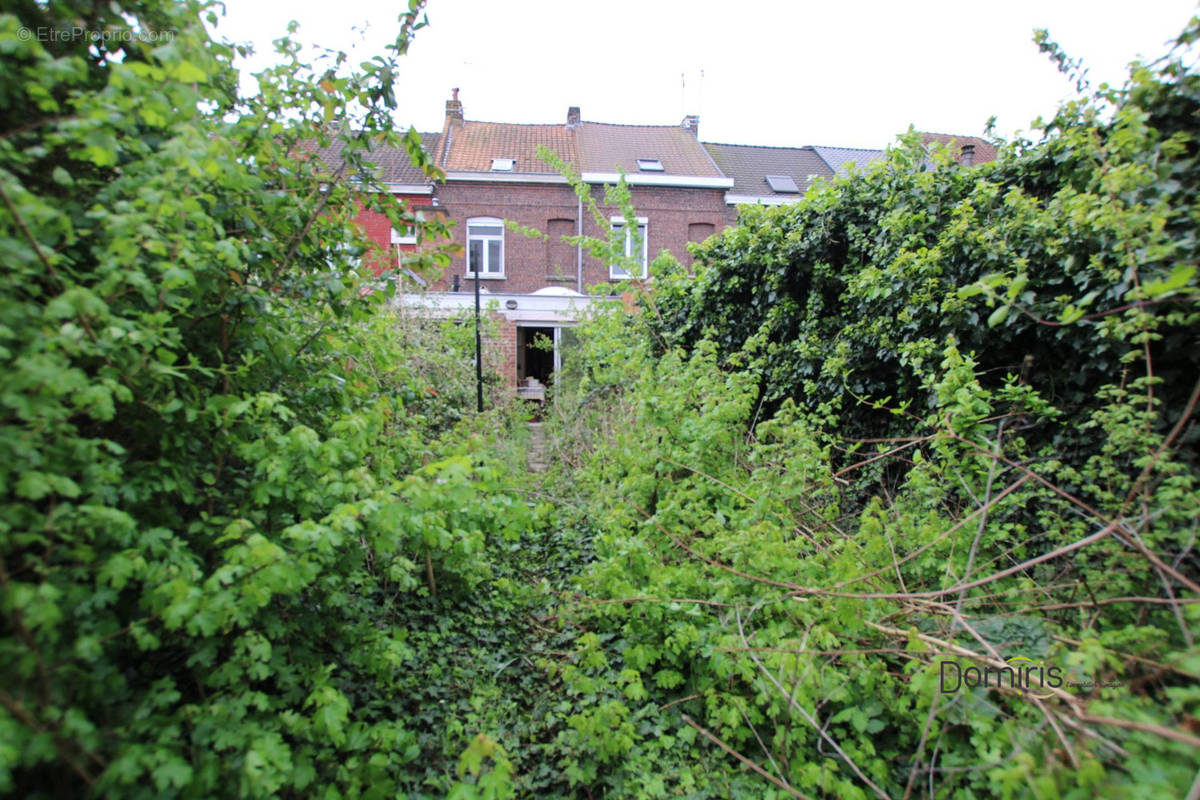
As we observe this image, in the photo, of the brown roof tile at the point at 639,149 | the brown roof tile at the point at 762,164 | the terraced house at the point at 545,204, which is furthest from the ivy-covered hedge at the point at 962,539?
the brown roof tile at the point at 762,164

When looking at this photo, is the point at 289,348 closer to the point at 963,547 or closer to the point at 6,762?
the point at 6,762

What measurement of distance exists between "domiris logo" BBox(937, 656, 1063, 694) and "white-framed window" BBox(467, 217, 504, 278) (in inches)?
604

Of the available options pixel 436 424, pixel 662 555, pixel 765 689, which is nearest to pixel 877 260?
pixel 662 555

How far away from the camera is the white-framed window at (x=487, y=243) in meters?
16.1

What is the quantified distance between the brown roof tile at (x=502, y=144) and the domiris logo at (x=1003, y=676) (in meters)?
16.0

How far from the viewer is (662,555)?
11.2 ft

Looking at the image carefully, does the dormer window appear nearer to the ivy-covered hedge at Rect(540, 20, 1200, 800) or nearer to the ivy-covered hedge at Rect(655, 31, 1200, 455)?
the ivy-covered hedge at Rect(655, 31, 1200, 455)

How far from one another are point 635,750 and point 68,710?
1.92 metres

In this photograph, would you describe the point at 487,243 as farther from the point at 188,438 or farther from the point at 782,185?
the point at 188,438

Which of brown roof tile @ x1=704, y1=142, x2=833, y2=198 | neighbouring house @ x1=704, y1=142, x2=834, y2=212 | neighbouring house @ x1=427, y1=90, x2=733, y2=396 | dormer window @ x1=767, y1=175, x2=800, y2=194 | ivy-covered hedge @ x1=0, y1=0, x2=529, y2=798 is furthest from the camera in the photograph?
brown roof tile @ x1=704, y1=142, x2=833, y2=198

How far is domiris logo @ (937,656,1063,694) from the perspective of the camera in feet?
6.35

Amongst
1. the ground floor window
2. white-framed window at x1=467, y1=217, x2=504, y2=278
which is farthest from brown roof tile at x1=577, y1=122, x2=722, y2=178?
the ground floor window

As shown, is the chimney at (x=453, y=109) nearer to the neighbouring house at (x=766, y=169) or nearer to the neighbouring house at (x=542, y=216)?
the neighbouring house at (x=542, y=216)

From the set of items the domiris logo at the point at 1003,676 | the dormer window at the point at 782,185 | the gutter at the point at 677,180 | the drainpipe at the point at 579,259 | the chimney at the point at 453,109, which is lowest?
the domiris logo at the point at 1003,676
